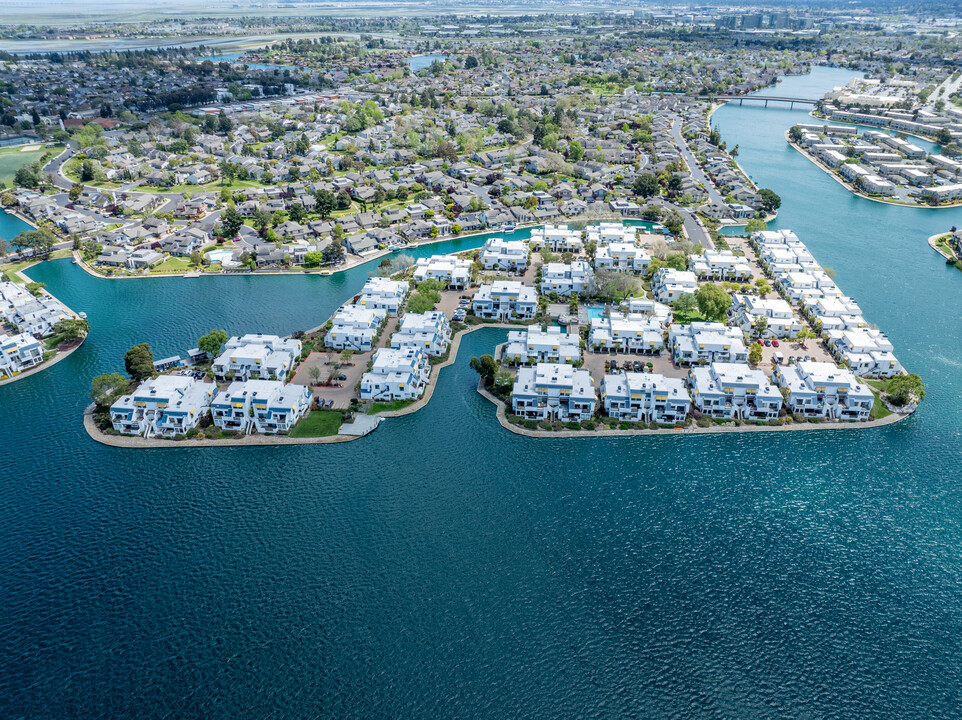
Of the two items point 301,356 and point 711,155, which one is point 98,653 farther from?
point 711,155

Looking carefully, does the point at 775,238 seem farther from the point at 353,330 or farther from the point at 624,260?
the point at 353,330

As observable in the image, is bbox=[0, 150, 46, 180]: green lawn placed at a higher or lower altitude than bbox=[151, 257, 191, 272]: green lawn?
higher

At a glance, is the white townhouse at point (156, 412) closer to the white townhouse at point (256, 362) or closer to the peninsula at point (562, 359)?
the peninsula at point (562, 359)

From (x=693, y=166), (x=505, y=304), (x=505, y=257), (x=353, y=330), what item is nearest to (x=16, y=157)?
(x=353, y=330)

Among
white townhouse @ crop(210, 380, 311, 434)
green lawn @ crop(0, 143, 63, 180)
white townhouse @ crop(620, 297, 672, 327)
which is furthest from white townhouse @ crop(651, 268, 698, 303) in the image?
green lawn @ crop(0, 143, 63, 180)

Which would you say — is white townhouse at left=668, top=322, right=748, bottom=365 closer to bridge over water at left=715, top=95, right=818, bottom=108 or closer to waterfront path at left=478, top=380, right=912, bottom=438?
waterfront path at left=478, top=380, right=912, bottom=438

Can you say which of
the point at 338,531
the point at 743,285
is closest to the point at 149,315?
the point at 338,531
